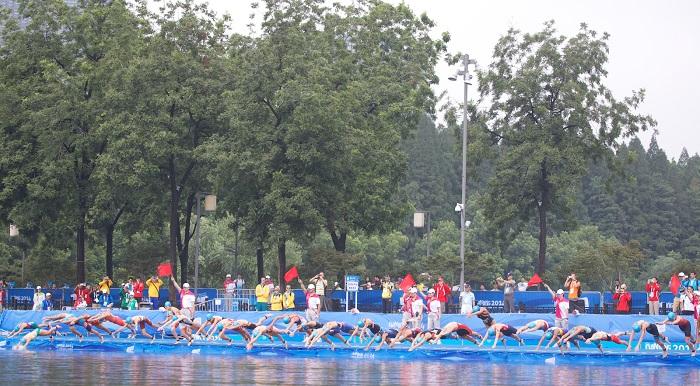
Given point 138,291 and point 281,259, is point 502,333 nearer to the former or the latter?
point 138,291

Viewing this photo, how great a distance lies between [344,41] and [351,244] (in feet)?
140

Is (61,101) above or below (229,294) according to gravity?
above

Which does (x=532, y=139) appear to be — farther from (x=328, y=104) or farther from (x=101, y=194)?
(x=101, y=194)

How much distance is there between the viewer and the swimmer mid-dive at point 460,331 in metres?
38.9

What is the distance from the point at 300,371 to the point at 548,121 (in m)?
30.7

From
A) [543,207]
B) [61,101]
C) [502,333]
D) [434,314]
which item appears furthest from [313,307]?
[61,101]

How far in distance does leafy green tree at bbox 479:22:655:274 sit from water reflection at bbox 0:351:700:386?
23.6 metres

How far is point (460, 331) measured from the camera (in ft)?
129

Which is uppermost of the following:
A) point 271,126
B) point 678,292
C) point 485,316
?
point 271,126

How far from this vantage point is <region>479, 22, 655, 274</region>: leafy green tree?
192ft

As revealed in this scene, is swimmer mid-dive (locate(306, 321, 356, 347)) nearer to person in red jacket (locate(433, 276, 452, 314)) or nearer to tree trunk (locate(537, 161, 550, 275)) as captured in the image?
person in red jacket (locate(433, 276, 452, 314))

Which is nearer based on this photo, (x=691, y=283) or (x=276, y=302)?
(x=691, y=283)

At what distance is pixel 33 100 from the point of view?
59.8 m

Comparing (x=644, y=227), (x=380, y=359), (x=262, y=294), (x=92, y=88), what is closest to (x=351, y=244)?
(x=644, y=227)
